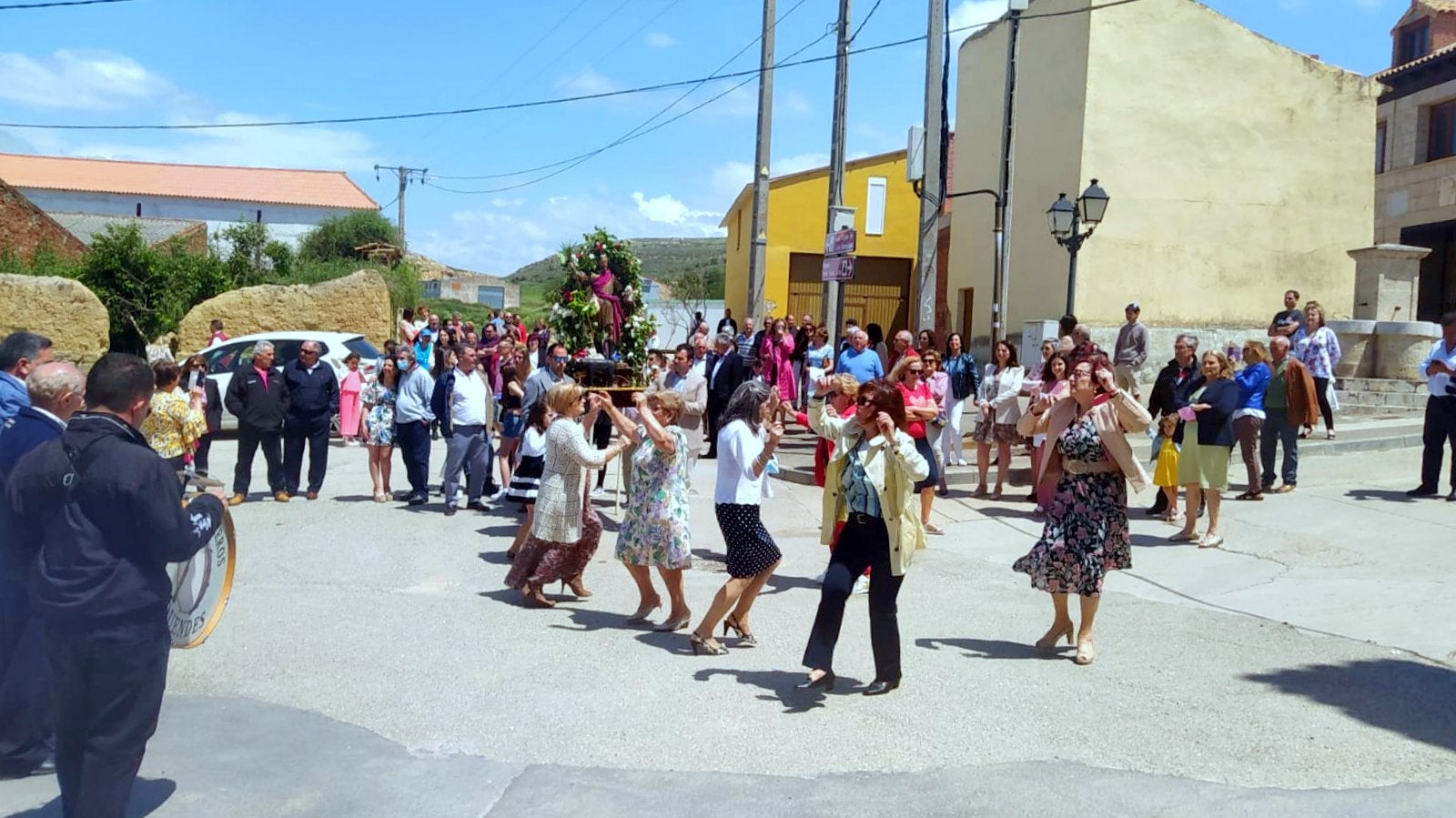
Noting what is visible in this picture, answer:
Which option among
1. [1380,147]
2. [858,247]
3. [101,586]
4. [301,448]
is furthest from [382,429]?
[1380,147]

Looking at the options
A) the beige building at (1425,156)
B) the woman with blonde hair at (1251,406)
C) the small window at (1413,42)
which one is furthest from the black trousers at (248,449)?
the small window at (1413,42)

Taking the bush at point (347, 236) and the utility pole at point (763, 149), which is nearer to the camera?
the utility pole at point (763, 149)

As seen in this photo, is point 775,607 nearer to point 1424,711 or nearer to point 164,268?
Answer: point 1424,711

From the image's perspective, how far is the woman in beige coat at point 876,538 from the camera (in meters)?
6.19

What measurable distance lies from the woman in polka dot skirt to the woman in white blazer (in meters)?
5.70

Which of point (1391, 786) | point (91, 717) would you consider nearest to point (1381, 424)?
point (1391, 786)

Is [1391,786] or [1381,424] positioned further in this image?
[1381,424]

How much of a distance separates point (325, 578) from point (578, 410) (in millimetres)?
2683

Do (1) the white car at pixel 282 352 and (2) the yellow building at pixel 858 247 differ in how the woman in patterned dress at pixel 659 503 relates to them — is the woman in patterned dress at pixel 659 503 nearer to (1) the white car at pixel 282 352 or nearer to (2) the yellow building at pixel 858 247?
(1) the white car at pixel 282 352

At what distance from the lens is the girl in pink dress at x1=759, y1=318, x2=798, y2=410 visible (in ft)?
58.4

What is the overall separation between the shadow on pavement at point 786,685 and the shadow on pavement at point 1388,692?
7.83 feet

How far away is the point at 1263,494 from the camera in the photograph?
12117 millimetres

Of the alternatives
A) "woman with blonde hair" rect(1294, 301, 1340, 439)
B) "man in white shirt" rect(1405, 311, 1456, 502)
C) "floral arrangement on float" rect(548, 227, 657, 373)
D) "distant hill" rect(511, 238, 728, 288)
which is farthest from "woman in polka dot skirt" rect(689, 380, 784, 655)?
A: "distant hill" rect(511, 238, 728, 288)

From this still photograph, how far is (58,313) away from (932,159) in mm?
17488
